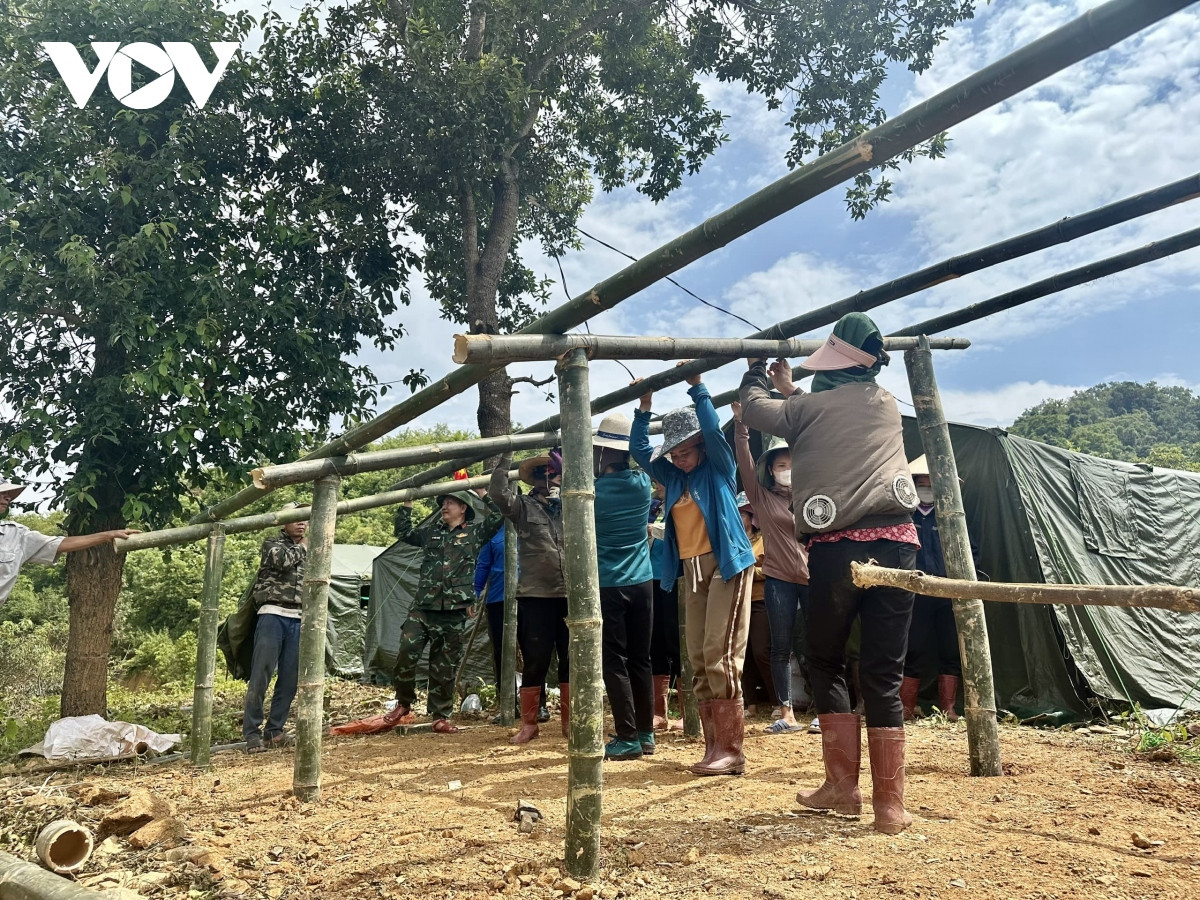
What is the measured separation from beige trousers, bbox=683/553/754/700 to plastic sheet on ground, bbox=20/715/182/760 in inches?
187

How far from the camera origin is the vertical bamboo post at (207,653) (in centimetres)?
547

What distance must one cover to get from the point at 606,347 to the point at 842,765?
6.24ft

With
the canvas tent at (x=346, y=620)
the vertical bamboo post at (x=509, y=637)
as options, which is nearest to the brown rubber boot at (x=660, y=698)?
the vertical bamboo post at (x=509, y=637)

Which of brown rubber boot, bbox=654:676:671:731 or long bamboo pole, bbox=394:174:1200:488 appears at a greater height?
long bamboo pole, bbox=394:174:1200:488

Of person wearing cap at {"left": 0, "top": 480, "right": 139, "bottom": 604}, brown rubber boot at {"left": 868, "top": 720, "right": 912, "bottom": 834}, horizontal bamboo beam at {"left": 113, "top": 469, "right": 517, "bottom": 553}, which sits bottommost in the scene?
brown rubber boot at {"left": 868, "top": 720, "right": 912, "bottom": 834}

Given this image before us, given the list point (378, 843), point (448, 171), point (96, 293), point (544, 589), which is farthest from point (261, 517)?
point (448, 171)

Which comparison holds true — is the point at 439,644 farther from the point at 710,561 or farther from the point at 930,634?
the point at 930,634

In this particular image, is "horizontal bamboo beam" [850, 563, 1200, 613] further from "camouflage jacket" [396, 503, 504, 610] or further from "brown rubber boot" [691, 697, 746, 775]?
"camouflage jacket" [396, 503, 504, 610]

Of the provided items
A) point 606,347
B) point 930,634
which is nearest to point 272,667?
point 606,347

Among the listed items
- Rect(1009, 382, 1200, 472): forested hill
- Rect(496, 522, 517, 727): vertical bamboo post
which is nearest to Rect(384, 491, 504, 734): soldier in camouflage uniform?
Rect(496, 522, 517, 727): vertical bamboo post

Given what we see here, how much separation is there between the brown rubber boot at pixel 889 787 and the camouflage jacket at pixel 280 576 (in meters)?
4.85

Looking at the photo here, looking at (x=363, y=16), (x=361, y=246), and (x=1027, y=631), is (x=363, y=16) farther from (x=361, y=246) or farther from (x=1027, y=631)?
(x=1027, y=631)

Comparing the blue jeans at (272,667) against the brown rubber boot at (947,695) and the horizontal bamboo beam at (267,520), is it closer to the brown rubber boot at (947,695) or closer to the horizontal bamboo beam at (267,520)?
the horizontal bamboo beam at (267,520)

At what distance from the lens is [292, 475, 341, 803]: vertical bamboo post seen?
4152 mm
